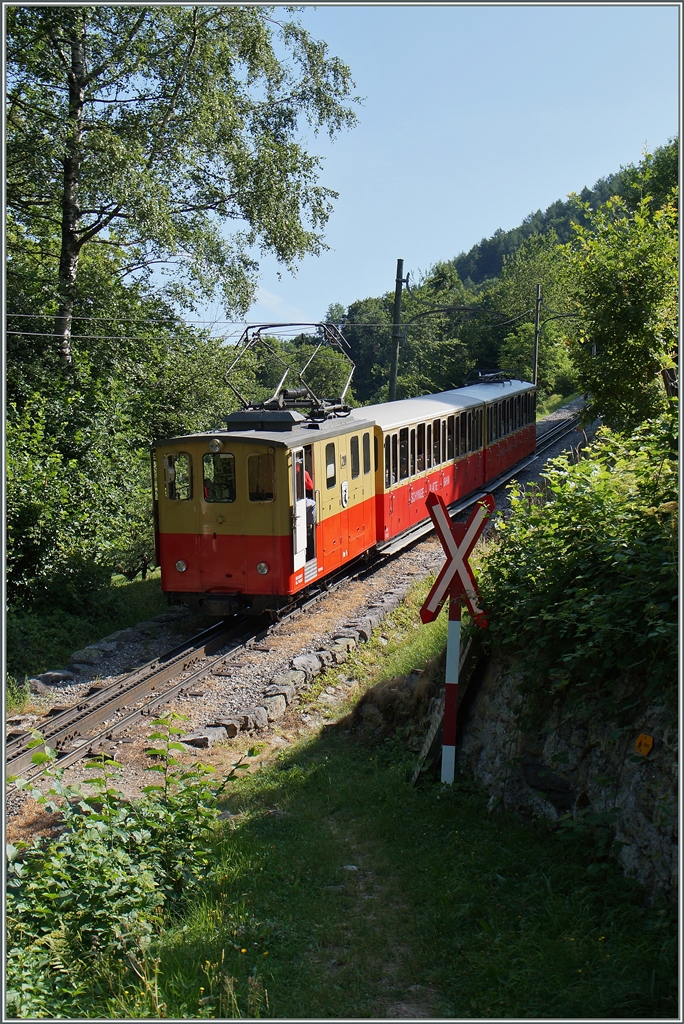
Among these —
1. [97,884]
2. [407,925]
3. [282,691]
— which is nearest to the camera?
[407,925]

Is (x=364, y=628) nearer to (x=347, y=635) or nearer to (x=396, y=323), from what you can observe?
(x=347, y=635)

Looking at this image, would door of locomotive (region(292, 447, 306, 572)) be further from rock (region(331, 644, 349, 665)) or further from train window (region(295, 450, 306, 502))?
rock (region(331, 644, 349, 665))

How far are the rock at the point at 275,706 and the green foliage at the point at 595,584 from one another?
3326 millimetres

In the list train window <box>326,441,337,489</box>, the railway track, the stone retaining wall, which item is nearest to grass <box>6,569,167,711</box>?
the railway track

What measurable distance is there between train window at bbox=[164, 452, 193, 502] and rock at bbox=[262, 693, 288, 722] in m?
3.64

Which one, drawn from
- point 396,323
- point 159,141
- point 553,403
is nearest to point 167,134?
point 159,141

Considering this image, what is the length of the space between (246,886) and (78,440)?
10.4 metres

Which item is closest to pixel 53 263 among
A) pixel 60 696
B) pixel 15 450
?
pixel 15 450

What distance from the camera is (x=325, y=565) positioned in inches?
500

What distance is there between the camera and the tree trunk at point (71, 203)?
16.1 meters

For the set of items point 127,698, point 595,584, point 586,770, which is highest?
point 595,584

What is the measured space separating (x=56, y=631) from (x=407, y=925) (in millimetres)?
8540

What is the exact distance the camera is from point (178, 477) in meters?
11.9

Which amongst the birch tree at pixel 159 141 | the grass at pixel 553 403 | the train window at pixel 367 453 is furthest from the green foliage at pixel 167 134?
the grass at pixel 553 403
